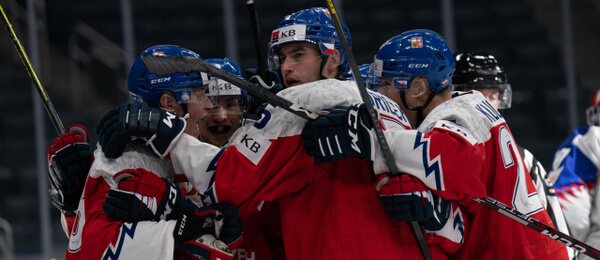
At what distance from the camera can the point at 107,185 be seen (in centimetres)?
200

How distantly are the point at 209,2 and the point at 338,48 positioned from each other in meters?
4.68

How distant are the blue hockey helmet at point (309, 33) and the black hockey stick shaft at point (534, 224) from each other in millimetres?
644

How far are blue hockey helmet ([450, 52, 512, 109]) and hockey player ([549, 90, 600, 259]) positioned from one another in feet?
1.89

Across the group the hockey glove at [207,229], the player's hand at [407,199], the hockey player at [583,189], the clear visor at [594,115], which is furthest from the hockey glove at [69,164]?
the clear visor at [594,115]

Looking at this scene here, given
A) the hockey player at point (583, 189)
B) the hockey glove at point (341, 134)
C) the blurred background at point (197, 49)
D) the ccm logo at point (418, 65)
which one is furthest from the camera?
the blurred background at point (197, 49)

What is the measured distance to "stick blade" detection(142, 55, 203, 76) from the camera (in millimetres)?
1911

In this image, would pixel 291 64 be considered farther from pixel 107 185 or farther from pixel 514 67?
pixel 514 67

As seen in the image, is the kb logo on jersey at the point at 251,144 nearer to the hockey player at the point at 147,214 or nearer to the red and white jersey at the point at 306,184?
the red and white jersey at the point at 306,184

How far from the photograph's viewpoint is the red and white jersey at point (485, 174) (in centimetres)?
191

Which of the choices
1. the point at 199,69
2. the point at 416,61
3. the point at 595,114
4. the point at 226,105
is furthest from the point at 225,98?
the point at 595,114

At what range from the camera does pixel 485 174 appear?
214 cm

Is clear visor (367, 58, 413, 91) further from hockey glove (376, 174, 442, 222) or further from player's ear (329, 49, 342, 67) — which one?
hockey glove (376, 174, 442, 222)

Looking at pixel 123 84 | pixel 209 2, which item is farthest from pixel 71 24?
pixel 209 2

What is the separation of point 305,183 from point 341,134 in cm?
24
